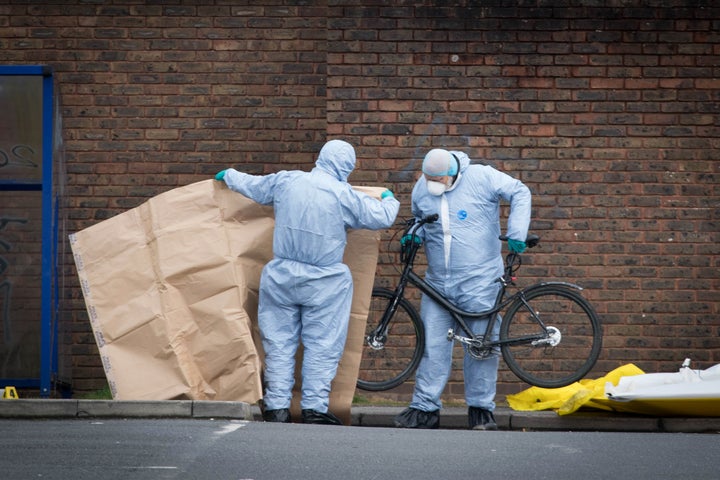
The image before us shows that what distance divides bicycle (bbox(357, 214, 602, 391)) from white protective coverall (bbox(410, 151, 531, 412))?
0.24 ft

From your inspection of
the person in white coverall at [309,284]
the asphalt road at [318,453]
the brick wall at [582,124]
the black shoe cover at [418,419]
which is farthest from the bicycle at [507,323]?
the asphalt road at [318,453]

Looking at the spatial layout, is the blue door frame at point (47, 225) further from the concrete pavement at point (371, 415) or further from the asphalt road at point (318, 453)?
the asphalt road at point (318, 453)

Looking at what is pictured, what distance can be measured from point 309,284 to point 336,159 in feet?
2.75

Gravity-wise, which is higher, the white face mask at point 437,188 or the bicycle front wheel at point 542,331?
the white face mask at point 437,188

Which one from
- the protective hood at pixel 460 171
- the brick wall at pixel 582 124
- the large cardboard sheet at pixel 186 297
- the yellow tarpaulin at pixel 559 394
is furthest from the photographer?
the brick wall at pixel 582 124

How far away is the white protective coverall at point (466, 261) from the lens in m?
8.59

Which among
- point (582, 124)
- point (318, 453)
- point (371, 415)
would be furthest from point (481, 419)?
point (582, 124)

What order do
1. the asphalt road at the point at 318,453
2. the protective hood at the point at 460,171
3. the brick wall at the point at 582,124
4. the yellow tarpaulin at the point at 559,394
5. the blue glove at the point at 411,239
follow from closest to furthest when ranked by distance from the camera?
the asphalt road at the point at 318,453, the protective hood at the point at 460,171, the blue glove at the point at 411,239, the yellow tarpaulin at the point at 559,394, the brick wall at the point at 582,124

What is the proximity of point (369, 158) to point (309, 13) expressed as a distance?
4.53 feet

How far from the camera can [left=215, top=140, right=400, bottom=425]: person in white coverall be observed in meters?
8.18

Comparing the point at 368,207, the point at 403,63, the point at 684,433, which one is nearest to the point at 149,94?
the point at 403,63

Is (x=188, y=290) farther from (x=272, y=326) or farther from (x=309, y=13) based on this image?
(x=309, y=13)

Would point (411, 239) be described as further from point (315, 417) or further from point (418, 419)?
point (315, 417)

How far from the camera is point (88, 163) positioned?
10508 mm
